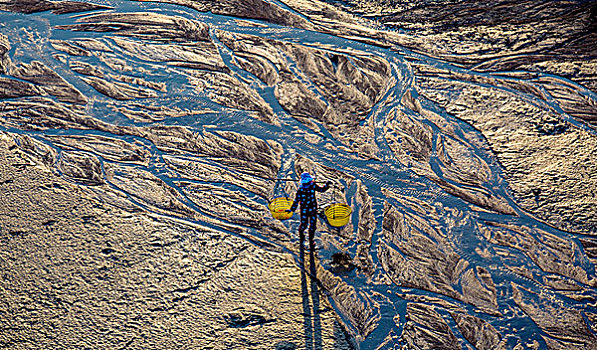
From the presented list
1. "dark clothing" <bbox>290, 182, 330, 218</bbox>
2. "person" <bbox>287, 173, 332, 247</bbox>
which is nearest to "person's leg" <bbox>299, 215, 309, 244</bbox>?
"person" <bbox>287, 173, 332, 247</bbox>

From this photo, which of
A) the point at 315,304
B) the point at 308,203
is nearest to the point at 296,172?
the point at 308,203

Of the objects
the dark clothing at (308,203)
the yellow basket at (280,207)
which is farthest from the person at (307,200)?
the yellow basket at (280,207)

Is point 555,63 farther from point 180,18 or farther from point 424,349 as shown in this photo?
point 180,18

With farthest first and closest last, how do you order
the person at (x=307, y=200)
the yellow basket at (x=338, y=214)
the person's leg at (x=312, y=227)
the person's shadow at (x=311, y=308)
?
the yellow basket at (x=338, y=214) → the person's leg at (x=312, y=227) → the person at (x=307, y=200) → the person's shadow at (x=311, y=308)

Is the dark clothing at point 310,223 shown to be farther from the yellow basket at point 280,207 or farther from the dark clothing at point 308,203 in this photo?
the yellow basket at point 280,207

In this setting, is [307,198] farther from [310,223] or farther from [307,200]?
[310,223]

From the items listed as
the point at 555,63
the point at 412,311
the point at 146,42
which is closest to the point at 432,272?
the point at 412,311
